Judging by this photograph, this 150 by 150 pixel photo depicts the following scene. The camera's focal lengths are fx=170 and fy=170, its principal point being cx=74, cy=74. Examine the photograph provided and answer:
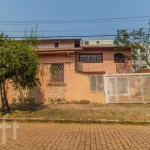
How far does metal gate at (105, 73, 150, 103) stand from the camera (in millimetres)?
14988

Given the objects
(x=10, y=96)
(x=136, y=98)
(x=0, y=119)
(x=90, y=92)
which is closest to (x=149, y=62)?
(x=136, y=98)

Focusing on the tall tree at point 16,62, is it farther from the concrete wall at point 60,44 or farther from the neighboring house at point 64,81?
the concrete wall at point 60,44

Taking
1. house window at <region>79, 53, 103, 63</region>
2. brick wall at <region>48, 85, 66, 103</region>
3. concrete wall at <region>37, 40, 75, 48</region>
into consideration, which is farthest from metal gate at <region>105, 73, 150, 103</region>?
concrete wall at <region>37, 40, 75, 48</region>

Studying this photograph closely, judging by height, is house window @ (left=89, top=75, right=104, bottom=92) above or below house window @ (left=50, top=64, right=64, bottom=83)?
below

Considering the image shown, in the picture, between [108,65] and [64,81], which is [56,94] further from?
[108,65]

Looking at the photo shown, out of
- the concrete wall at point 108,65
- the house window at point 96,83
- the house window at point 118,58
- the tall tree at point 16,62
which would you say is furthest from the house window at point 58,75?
the house window at point 118,58

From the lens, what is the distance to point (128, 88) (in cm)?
1517

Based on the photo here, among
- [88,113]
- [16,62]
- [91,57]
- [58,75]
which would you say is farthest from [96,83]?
[91,57]

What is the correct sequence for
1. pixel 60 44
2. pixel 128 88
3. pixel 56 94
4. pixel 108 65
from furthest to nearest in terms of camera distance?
pixel 60 44
pixel 108 65
pixel 56 94
pixel 128 88

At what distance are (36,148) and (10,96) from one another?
11461 millimetres

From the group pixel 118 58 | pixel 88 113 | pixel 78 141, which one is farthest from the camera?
pixel 118 58

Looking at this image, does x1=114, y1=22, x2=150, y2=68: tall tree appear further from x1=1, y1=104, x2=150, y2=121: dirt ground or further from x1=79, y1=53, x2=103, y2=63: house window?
x1=1, y1=104, x2=150, y2=121: dirt ground

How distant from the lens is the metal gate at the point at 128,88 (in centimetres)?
1499

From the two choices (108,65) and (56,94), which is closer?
(56,94)
